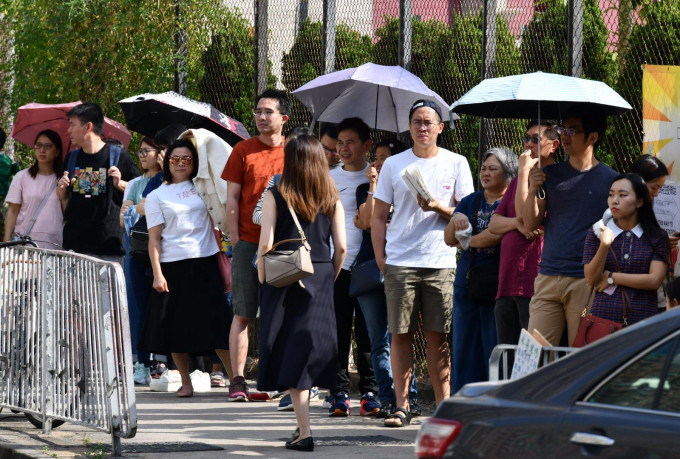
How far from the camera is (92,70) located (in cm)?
1543

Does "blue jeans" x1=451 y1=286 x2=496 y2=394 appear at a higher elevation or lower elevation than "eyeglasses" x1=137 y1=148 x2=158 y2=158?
lower

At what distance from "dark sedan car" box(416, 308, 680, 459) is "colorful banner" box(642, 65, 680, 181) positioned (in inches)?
155

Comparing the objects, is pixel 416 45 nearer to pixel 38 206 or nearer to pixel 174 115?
pixel 174 115

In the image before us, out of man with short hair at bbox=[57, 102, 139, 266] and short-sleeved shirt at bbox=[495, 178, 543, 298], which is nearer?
short-sleeved shirt at bbox=[495, 178, 543, 298]

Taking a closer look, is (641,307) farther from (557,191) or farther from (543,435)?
(543,435)

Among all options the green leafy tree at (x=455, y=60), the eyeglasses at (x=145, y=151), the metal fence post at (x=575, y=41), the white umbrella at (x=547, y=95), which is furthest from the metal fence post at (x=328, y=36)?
the white umbrella at (x=547, y=95)

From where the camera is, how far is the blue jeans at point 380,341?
8727 mm

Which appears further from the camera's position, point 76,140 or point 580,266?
point 76,140

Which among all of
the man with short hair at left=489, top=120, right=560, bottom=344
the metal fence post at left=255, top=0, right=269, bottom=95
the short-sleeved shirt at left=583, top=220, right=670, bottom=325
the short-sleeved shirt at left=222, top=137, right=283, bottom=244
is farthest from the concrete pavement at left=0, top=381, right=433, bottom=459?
the metal fence post at left=255, top=0, right=269, bottom=95

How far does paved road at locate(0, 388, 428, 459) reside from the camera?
24.2 feet

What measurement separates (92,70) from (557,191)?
30.9ft

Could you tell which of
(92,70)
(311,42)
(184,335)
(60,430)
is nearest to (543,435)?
(60,430)

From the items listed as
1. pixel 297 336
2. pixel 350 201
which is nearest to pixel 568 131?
pixel 297 336

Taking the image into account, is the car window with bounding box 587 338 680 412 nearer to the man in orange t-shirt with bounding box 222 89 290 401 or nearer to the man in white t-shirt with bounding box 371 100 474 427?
the man in white t-shirt with bounding box 371 100 474 427
